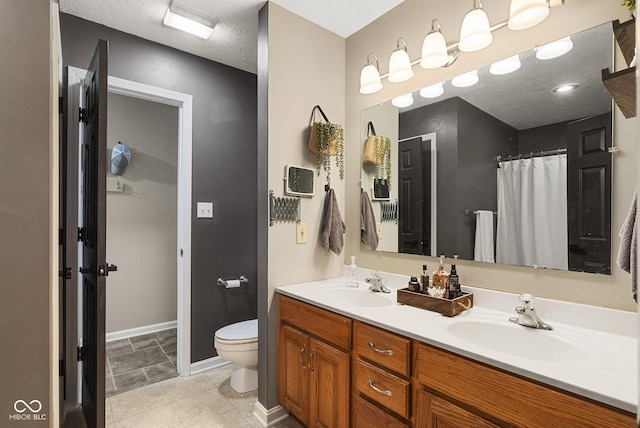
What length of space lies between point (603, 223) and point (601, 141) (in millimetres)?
322

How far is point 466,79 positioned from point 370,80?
55 centimetres

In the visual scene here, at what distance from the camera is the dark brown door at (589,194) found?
1255 millimetres

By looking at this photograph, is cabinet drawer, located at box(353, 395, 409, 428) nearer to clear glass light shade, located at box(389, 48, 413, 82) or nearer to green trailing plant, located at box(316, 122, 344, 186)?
green trailing plant, located at box(316, 122, 344, 186)

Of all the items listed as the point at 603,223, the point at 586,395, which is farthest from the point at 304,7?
the point at 586,395

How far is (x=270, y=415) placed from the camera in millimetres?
1938

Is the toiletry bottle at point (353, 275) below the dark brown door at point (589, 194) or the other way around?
below

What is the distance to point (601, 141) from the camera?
4.15 ft

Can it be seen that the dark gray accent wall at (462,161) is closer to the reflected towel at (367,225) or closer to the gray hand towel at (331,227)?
the reflected towel at (367,225)

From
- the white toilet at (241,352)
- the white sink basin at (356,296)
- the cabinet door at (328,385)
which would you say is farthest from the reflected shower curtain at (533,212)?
the white toilet at (241,352)

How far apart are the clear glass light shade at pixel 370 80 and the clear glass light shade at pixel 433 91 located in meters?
0.27

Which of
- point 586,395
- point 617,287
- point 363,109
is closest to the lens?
point 586,395

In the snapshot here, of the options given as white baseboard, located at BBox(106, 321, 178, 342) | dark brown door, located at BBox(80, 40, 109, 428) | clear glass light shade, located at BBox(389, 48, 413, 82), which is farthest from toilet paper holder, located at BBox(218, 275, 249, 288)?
clear glass light shade, located at BBox(389, 48, 413, 82)

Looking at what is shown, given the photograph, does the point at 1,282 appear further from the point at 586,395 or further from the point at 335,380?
the point at 586,395

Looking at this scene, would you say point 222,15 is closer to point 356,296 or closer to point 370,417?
point 356,296
